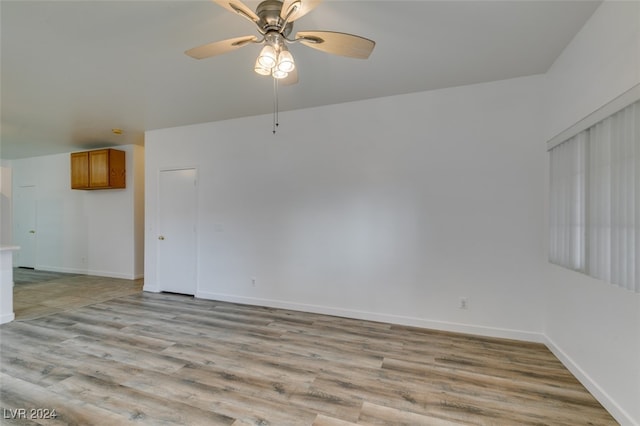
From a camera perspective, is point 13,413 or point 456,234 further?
point 456,234

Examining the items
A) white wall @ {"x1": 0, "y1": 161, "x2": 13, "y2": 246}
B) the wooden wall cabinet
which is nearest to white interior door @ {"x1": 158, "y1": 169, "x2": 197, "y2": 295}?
the wooden wall cabinet

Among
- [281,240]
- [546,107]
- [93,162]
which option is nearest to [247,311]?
[281,240]

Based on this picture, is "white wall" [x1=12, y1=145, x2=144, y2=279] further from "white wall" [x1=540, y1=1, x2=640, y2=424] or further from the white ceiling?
"white wall" [x1=540, y1=1, x2=640, y2=424]

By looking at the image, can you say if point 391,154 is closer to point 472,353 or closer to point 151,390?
point 472,353

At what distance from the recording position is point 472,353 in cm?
271

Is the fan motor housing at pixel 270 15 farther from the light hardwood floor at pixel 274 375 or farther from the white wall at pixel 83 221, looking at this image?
the white wall at pixel 83 221

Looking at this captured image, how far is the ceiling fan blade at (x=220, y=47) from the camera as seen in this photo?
1.78 meters

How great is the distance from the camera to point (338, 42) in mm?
1769

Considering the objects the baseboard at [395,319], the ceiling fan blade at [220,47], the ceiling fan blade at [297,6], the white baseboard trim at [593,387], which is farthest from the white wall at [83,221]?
the white baseboard trim at [593,387]

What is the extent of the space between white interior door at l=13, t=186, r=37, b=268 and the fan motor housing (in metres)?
8.26

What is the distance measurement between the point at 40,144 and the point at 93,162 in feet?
3.40

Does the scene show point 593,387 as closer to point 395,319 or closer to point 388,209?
point 395,319

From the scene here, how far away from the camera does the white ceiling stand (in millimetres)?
1985

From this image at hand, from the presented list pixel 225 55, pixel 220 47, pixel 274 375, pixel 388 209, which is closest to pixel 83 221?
pixel 225 55
